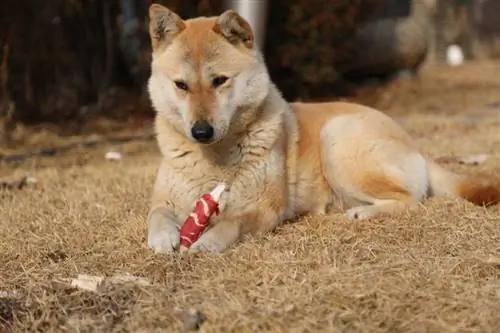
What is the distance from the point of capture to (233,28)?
437cm

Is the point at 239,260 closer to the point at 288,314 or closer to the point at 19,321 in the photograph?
the point at 288,314

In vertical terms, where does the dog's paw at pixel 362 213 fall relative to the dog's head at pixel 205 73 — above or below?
below

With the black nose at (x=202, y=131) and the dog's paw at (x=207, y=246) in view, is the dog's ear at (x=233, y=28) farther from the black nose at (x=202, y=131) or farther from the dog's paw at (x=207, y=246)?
the dog's paw at (x=207, y=246)

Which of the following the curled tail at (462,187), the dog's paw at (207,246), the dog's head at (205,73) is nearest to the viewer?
the dog's paw at (207,246)

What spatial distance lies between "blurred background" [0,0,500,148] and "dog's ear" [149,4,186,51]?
5154 mm

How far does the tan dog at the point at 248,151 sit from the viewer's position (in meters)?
4.18

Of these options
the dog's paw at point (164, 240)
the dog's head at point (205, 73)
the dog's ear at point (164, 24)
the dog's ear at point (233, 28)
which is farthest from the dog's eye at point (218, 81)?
the dog's paw at point (164, 240)

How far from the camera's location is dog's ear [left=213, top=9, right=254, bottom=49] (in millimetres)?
4328

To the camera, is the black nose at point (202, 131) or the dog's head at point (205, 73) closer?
the black nose at point (202, 131)

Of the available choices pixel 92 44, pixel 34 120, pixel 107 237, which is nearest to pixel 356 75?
pixel 92 44

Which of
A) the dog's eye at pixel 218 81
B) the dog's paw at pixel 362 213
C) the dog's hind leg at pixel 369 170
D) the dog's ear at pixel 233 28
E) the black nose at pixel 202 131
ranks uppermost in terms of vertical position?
the dog's ear at pixel 233 28

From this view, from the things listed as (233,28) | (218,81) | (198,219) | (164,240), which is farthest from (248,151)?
(164,240)

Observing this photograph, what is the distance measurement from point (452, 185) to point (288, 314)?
7.38 ft

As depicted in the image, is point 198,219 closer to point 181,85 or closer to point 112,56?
point 181,85
